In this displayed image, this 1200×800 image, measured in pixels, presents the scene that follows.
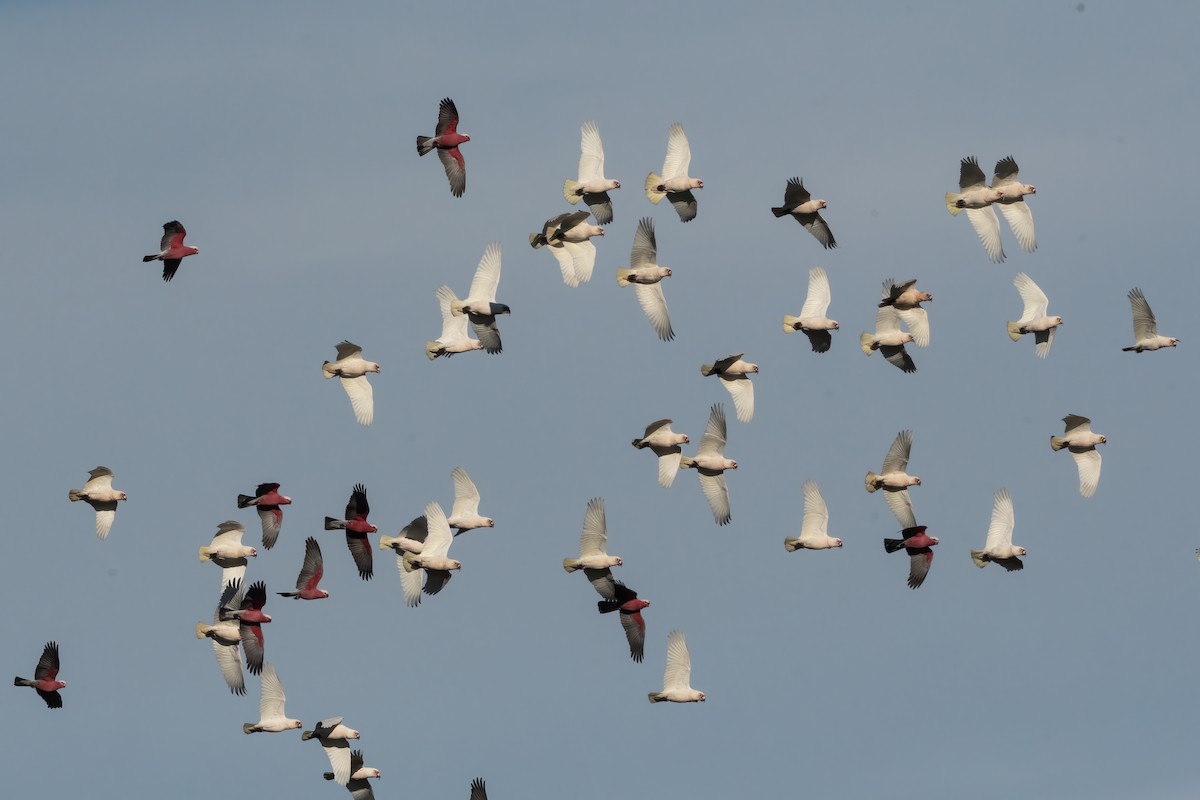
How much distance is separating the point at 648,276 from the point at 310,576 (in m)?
13.8

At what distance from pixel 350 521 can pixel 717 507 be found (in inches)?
442

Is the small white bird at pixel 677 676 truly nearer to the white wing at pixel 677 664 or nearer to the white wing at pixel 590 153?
the white wing at pixel 677 664

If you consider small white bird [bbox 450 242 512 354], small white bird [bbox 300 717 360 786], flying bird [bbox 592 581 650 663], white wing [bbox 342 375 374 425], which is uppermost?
small white bird [bbox 450 242 512 354]

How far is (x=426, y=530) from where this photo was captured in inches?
3580

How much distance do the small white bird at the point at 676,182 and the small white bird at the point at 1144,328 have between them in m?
14.2

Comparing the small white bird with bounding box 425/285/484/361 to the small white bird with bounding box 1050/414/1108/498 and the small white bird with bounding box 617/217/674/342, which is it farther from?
the small white bird with bounding box 1050/414/1108/498

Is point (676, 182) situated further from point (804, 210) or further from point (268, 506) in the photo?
point (268, 506)

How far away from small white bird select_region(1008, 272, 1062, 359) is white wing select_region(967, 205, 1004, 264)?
6.00 feet

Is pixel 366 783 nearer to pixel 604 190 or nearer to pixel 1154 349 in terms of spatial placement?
pixel 604 190

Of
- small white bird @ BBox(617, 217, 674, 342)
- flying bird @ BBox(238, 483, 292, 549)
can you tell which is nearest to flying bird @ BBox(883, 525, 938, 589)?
small white bird @ BBox(617, 217, 674, 342)

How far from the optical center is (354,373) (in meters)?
91.9

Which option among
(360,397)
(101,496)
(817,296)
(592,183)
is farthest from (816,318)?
(101,496)

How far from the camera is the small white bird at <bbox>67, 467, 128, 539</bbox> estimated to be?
93.4 m

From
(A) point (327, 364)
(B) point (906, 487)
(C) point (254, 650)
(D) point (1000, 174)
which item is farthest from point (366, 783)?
(D) point (1000, 174)
